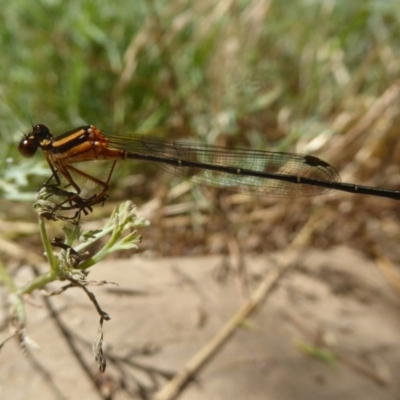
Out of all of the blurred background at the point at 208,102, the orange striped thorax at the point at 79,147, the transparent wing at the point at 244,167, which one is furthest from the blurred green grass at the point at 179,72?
the orange striped thorax at the point at 79,147

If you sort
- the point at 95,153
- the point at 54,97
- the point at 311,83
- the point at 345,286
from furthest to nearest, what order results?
the point at 311,83
the point at 54,97
the point at 345,286
the point at 95,153

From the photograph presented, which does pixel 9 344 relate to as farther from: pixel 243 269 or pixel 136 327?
pixel 243 269

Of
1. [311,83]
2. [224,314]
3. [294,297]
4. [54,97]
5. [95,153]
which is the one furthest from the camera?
[311,83]

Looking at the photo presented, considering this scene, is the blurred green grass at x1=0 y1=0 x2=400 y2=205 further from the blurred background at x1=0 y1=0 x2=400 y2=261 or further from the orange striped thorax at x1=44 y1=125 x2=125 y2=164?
the orange striped thorax at x1=44 y1=125 x2=125 y2=164

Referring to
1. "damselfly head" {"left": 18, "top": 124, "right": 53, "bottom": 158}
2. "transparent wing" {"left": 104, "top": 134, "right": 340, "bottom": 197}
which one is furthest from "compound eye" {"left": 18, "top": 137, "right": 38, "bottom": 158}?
"transparent wing" {"left": 104, "top": 134, "right": 340, "bottom": 197}

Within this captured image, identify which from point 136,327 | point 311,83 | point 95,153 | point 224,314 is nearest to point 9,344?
point 136,327

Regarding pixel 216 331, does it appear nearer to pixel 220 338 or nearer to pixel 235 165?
pixel 220 338
